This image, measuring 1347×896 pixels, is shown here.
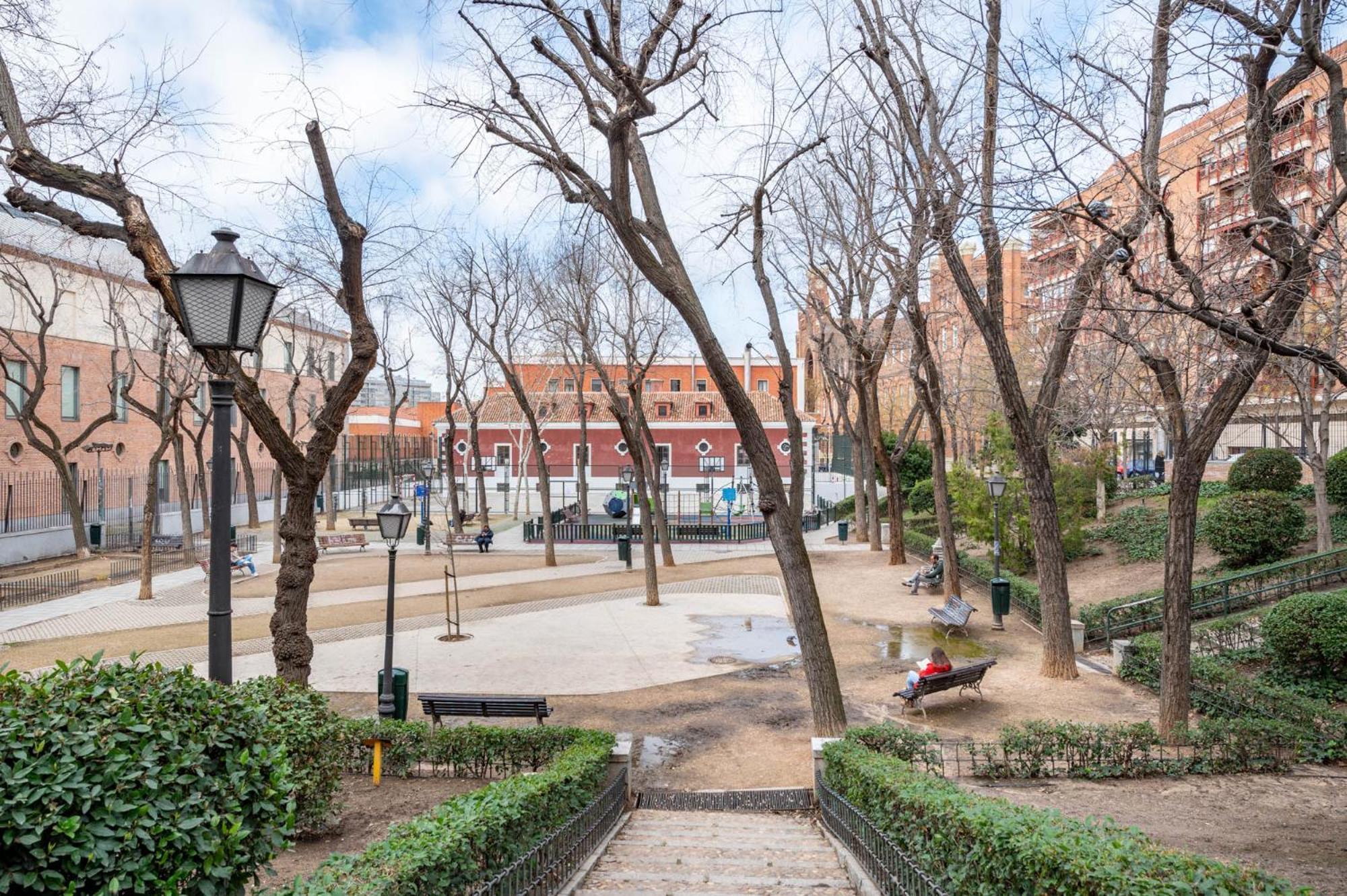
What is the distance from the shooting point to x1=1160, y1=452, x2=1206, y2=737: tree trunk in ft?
26.3

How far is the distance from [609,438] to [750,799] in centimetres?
3799

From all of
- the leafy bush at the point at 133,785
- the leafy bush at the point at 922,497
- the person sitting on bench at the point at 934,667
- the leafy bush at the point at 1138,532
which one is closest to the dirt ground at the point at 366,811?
the leafy bush at the point at 133,785

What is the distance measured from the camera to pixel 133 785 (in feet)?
8.98

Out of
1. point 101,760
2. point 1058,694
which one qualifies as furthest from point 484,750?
point 1058,694

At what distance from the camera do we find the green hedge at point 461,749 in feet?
23.9

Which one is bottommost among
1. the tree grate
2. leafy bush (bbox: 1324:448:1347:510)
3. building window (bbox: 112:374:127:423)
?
the tree grate

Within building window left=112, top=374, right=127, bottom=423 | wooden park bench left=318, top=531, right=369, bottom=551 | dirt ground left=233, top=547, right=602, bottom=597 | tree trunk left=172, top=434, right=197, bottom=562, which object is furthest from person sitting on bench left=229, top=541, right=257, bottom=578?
building window left=112, top=374, right=127, bottom=423

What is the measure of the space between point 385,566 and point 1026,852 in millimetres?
21227

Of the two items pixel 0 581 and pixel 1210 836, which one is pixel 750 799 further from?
pixel 0 581

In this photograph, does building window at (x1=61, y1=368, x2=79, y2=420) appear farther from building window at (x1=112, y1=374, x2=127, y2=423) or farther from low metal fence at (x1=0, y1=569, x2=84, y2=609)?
low metal fence at (x1=0, y1=569, x2=84, y2=609)

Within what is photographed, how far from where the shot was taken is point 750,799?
7.34 meters

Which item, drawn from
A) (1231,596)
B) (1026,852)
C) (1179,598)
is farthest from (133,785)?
(1231,596)

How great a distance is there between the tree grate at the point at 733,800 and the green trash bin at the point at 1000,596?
25.0 feet

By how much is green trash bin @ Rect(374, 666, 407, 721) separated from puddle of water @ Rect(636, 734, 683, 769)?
263 centimetres
